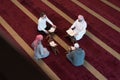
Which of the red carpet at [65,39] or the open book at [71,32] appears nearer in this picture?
the red carpet at [65,39]

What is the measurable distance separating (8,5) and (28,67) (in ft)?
9.37

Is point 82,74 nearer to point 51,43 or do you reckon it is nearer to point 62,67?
point 62,67

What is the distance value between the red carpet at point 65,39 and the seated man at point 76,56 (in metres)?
0.05

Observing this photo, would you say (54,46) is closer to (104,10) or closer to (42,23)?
(42,23)

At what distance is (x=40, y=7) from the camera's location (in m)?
3.44

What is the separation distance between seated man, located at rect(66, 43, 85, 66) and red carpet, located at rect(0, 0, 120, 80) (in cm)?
5

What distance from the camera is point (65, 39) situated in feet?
9.78

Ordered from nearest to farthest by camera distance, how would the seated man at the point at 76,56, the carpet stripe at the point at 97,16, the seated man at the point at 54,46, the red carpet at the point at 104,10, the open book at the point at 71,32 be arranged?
the seated man at the point at 76,56 < the seated man at the point at 54,46 < the open book at the point at 71,32 < the carpet stripe at the point at 97,16 < the red carpet at the point at 104,10

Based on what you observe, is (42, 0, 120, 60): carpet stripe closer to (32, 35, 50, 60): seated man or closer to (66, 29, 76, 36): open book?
(66, 29, 76, 36): open book

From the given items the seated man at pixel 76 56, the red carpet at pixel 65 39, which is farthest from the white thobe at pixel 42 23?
the seated man at pixel 76 56

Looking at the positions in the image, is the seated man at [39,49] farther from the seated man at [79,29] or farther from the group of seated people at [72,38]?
the seated man at [79,29]

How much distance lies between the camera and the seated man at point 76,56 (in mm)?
2557

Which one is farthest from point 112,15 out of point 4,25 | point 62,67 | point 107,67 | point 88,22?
point 4,25

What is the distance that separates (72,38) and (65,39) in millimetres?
112
